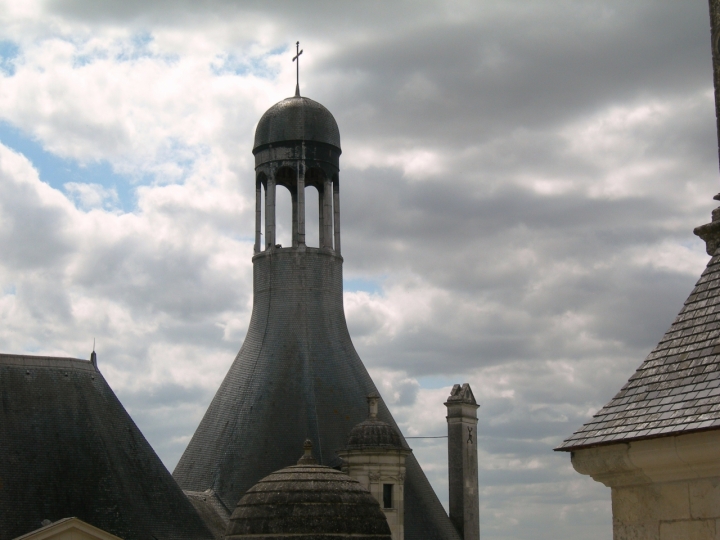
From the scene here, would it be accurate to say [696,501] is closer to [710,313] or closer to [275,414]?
[710,313]

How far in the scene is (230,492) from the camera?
2703 cm

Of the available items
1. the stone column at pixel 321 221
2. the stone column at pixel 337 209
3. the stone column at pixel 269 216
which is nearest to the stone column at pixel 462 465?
the stone column at pixel 337 209

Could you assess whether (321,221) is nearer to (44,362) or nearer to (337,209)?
(337,209)

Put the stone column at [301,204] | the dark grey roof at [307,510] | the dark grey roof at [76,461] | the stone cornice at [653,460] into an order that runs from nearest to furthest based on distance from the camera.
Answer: the stone cornice at [653,460]
the dark grey roof at [307,510]
the dark grey roof at [76,461]
the stone column at [301,204]

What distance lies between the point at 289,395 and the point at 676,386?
71.4 feet

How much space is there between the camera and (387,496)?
84.3 ft

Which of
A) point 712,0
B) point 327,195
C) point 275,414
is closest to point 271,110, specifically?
point 327,195

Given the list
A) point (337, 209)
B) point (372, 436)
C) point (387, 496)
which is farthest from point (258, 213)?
point (387, 496)

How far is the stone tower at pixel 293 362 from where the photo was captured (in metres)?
27.9

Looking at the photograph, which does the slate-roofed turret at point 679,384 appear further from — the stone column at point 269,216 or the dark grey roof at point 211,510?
the stone column at point 269,216

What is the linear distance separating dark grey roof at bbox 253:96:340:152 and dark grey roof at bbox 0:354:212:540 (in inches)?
377

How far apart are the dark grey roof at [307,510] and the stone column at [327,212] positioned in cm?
1399

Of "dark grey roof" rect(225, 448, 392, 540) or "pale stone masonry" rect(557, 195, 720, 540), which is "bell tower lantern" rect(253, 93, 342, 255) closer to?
"dark grey roof" rect(225, 448, 392, 540)

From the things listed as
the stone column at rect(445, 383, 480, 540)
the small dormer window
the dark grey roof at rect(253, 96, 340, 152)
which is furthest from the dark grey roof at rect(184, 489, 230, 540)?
the dark grey roof at rect(253, 96, 340, 152)
